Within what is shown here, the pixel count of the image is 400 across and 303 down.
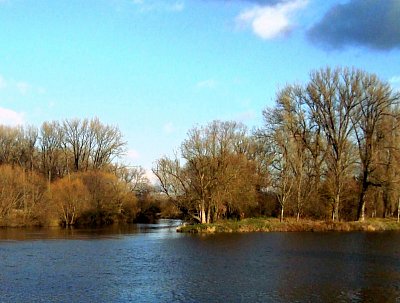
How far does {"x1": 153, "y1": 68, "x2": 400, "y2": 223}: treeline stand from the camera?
5456cm

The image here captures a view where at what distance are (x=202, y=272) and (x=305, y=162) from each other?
126ft

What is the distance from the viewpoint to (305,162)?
59.3m

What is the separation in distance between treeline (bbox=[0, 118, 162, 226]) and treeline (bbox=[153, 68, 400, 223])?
2028 cm

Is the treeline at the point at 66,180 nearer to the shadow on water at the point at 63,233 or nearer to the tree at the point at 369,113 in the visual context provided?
the shadow on water at the point at 63,233

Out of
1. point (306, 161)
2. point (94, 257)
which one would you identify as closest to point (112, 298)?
point (94, 257)

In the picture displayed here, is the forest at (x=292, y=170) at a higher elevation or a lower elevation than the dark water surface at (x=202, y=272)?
higher

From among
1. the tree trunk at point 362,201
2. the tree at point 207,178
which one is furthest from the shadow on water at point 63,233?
the tree trunk at point 362,201

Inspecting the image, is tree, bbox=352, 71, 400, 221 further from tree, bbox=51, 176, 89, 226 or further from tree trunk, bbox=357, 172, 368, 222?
tree, bbox=51, 176, 89, 226

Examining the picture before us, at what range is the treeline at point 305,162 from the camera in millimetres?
54562

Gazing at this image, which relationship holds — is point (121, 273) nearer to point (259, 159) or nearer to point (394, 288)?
point (394, 288)

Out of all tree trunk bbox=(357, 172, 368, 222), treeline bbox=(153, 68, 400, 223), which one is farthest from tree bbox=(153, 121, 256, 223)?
tree trunk bbox=(357, 172, 368, 222)

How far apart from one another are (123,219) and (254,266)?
55557mm

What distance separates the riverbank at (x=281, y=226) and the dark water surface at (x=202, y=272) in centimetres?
1315

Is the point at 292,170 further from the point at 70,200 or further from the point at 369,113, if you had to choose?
the point at 70,200
